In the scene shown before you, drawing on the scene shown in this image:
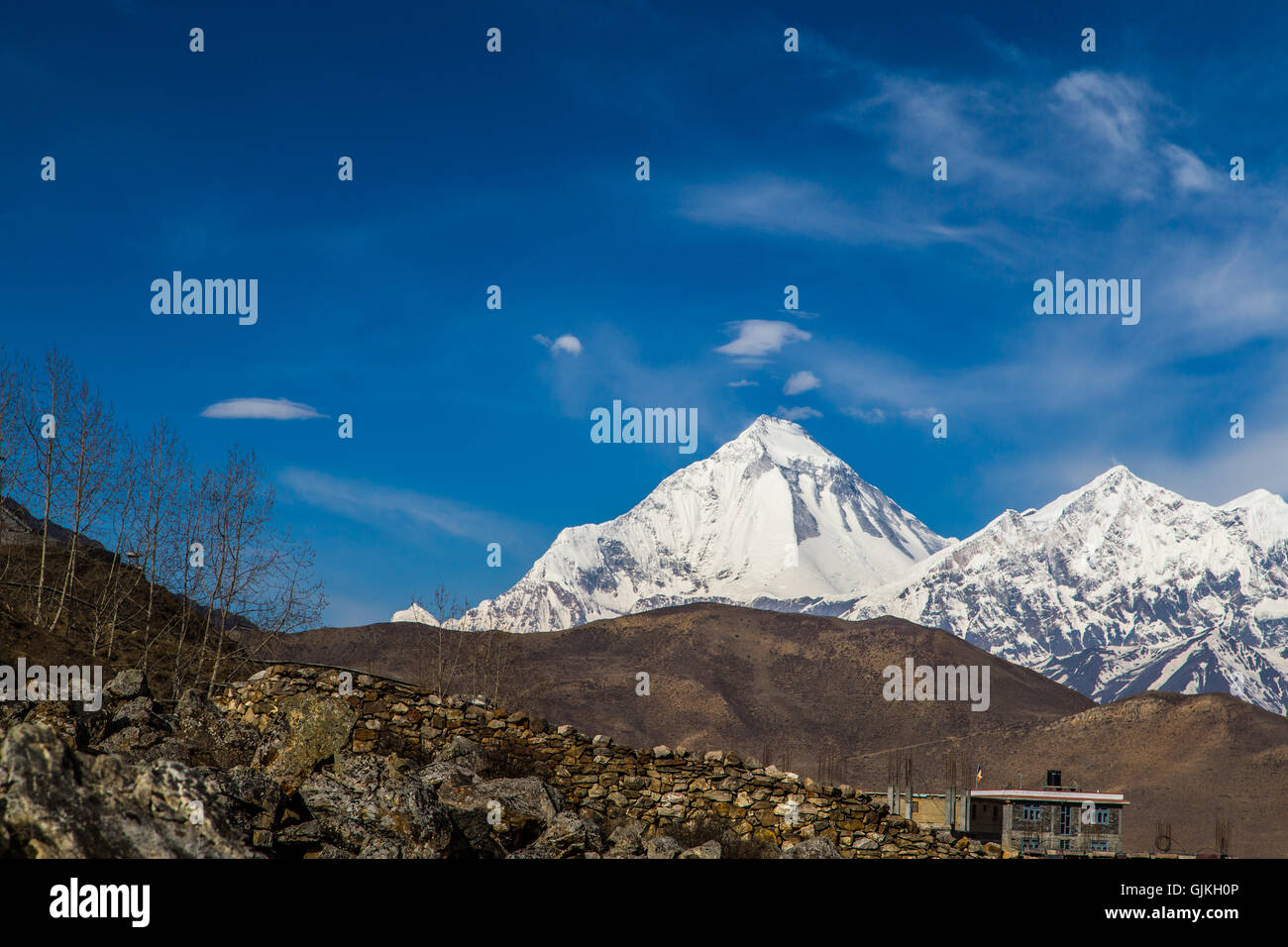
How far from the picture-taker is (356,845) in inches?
598

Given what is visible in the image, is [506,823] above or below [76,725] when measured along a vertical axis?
below

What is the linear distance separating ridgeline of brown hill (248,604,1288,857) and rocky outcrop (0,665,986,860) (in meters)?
88.4

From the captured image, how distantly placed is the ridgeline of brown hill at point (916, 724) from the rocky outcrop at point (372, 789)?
8839 centimetres

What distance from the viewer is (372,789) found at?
16.5 m

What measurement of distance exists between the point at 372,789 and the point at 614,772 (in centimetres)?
817

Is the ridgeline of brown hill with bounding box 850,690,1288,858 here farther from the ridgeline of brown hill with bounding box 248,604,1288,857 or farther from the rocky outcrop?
the rocky outcrop

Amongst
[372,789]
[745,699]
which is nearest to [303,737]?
[372,789]

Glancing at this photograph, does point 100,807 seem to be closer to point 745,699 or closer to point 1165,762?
point 1165,762

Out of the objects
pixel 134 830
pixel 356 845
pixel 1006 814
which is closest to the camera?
pixel 134 830

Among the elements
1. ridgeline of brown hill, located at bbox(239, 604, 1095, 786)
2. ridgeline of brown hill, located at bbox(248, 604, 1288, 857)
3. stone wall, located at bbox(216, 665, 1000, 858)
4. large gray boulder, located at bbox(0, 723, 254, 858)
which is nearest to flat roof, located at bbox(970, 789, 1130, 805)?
stone wall, located at bbox(216, 665, 1000, 858)

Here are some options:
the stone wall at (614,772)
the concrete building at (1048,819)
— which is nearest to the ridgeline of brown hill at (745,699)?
the concrete building at (1048,819)

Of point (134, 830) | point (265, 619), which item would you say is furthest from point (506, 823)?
point (265, 619)
